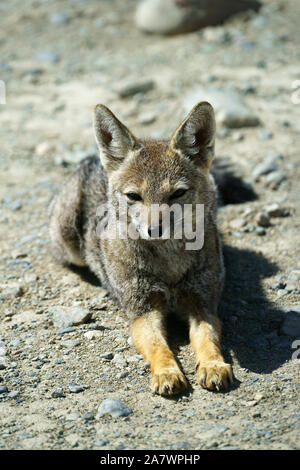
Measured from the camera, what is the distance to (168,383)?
13.9 feet

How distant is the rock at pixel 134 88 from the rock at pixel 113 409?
21.4ft

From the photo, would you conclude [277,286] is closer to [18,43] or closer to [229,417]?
[229,417]

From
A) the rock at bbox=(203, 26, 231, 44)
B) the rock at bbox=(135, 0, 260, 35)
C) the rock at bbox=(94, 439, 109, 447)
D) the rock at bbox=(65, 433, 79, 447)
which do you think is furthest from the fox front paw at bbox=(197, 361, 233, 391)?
the rock at bbox=(135, 0, 260, 35)

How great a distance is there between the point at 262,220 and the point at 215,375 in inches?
105

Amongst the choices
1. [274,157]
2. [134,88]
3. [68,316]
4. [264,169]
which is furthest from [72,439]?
[134,88]

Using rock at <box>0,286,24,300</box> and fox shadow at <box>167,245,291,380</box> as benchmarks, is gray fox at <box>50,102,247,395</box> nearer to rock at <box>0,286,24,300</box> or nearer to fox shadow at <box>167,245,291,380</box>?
fox shadow at <box>167,245,291,380</box>

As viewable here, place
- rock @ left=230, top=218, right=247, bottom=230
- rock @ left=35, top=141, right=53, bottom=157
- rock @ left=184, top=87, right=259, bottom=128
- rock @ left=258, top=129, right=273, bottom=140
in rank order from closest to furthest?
rock @ left=230, top=218, right=247, bottom=230
rock @ left=258, top=129, right=273, bottom=140
rock @ left=184, top=87, right=259, bottom=128
rock @ left=35, top=141, right=53, bottom=157

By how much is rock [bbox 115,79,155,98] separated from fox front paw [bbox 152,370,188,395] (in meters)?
6.32

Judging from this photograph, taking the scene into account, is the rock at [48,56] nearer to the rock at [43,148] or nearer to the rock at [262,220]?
the rock at [43,148]

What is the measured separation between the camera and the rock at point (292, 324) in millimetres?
4938

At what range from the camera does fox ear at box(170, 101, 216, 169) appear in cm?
491

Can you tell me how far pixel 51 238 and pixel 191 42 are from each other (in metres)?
6.03

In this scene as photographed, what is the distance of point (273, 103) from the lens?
9.09 metres
